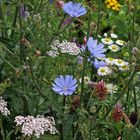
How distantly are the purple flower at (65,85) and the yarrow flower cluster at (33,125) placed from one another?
11cm

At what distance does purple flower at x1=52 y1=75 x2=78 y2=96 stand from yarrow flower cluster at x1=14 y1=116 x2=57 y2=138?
107 millimetres

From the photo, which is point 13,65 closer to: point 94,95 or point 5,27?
point 5,27

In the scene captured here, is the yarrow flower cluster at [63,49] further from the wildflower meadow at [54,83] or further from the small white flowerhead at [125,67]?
the small white flowerhead at [125,67]

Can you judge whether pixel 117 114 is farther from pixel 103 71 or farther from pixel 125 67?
pixel 125 67

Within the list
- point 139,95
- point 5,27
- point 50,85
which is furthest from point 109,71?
point 5,27

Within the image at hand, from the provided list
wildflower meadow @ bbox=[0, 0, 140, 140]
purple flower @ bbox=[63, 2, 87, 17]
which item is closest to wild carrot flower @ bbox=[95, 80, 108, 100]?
wildflower meadow @ bbox=[0, 0, 140, 140]

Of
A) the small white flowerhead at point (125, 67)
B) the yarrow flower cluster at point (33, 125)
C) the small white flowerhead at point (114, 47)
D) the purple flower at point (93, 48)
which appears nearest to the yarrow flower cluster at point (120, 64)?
the small white flowerhead at point (125, 67)

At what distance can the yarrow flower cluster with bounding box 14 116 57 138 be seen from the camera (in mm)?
1556

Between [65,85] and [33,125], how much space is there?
200 mm

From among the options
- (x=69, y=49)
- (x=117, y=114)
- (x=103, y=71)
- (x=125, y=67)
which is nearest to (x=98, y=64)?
(x=103, y=71)

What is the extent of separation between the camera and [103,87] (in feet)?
5.43

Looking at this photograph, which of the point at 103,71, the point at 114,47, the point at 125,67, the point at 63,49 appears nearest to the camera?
the point at 63,49

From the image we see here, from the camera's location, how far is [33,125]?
1.58 metres

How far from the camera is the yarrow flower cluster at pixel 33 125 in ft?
5.11
